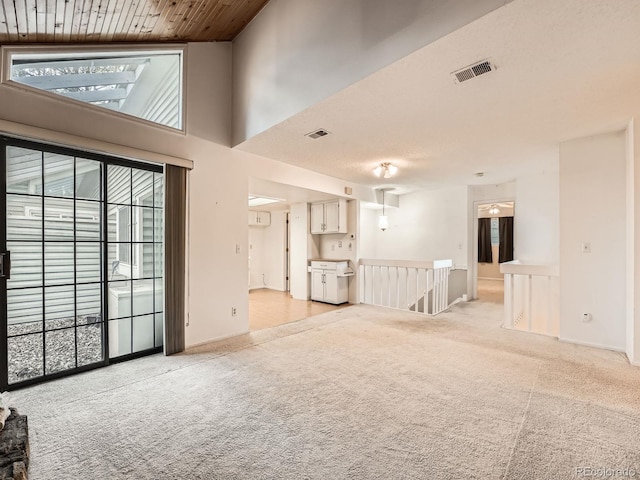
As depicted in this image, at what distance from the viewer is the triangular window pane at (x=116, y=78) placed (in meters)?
2.71

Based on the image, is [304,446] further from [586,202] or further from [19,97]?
[586,202]

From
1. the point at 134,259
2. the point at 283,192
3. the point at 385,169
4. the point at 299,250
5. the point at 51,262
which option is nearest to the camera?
the point at 51,262

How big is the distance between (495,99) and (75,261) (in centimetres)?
410

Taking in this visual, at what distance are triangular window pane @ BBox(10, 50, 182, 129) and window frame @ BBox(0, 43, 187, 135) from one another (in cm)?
2

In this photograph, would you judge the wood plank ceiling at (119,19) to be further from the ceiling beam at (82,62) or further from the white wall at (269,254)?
the white wall at (269,254)

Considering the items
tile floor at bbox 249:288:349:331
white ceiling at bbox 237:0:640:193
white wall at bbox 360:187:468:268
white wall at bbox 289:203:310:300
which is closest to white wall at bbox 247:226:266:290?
tile floor at bbox 249:288:349:331

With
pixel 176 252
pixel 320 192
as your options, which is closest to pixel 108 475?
pixel 176 252

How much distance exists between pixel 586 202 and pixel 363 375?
132 inches

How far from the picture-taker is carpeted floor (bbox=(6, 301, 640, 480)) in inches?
66.5

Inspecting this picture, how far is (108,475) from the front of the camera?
1.62m

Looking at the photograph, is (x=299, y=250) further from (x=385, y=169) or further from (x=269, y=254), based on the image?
(x=385, y=169)

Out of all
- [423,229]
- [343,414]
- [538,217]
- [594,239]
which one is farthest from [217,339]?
[538,217]

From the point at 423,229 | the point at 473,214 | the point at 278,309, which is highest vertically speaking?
→ the point at 473,214

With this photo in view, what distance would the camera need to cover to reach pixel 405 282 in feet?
20.3
